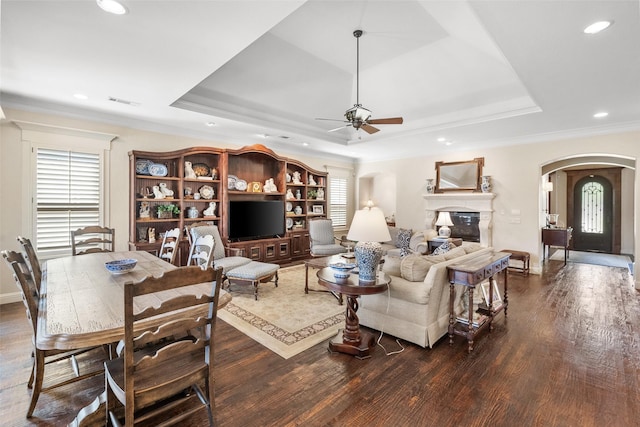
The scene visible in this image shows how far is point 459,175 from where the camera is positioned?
22.5 feet

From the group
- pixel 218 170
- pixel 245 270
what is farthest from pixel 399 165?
pixel 245 270

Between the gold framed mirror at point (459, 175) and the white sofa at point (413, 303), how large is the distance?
4.00 metres

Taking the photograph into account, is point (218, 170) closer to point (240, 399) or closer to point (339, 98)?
point (339, 98)

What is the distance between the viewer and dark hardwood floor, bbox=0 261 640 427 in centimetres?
197

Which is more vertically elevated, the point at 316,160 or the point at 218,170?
the point at 316,160

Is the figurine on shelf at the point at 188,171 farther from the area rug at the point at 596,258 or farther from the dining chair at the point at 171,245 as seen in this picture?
the area rug at the point at 596,258

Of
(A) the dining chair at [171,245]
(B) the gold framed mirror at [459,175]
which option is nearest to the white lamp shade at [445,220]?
(B) the gold framed mirror at [459,175]

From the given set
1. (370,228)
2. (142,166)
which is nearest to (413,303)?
(370,228)

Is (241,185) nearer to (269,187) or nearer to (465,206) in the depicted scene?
(269,187)

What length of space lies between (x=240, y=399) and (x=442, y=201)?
6.31 m

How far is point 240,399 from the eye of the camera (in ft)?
7.01

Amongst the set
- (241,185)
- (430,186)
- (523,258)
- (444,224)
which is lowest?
(523,258)

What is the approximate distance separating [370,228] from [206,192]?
3888 mm

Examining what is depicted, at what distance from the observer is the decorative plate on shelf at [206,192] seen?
219 inches
